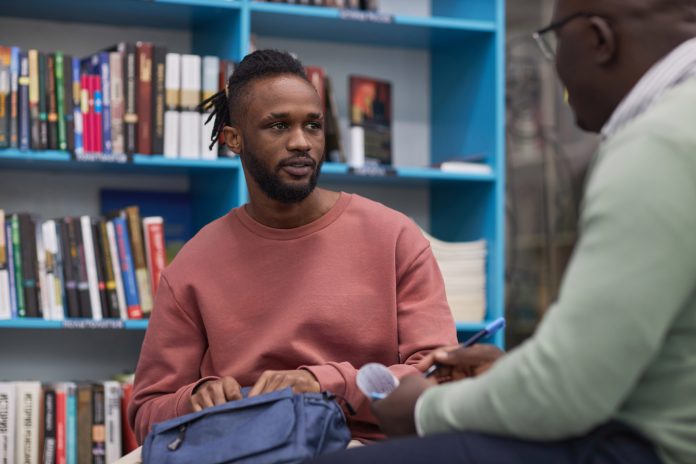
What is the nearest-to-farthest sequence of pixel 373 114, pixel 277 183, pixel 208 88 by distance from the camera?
1. pixel 277 183
2. pixel 208 88
3. pixel 373 114

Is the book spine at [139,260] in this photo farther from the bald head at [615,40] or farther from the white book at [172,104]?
the bald head at [615,40]

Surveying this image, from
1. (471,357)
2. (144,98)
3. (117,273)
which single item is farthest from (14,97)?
(471,357)

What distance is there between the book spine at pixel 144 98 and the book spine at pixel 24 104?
0.32 metres

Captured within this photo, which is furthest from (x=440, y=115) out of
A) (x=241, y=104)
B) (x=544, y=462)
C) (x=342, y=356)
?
(x=544, y=462)

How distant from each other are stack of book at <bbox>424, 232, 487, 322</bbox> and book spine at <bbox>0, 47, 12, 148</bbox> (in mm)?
1377

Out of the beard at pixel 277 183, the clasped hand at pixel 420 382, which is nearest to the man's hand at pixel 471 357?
the clasped hand at pixel 420 382

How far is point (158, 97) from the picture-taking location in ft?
10.0

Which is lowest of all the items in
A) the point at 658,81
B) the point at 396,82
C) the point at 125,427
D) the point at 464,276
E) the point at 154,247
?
the point at 125,427

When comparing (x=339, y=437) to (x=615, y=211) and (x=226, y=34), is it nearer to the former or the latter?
(x=615, y=211)

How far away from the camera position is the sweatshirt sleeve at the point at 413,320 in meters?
1.77

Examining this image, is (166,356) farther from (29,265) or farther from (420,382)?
(29,265)

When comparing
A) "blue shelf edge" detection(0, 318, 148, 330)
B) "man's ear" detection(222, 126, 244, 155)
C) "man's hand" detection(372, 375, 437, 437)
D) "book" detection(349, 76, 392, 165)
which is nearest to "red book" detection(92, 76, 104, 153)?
"blue shelf edge" detection(0, 318, 148, 330)

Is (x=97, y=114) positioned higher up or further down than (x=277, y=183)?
higher up

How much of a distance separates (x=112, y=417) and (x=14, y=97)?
3.28 feet
